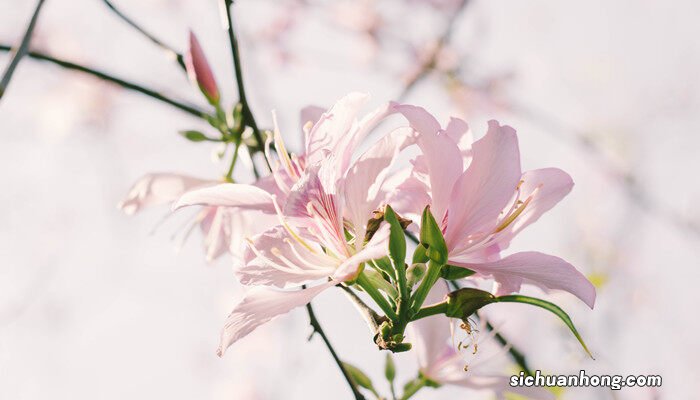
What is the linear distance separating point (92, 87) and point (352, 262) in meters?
5.60

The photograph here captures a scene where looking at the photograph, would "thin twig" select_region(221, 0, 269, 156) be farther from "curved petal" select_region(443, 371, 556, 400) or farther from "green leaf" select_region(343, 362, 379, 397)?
"curved petal" select_region(443, 371, 556, 400)

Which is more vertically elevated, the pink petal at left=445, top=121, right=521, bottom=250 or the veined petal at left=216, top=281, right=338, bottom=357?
the pink petal at left=445, top=121, right=521, bottom=250

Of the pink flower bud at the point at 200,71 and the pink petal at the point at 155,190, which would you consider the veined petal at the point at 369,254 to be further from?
the pink flower bud at the point at 200,71

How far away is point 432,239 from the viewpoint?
67cm

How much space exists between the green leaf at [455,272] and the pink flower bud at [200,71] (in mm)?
514

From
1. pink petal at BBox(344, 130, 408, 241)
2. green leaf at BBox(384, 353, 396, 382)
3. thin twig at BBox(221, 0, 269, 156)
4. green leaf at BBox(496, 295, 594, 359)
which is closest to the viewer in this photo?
green leaf at BBox(496, 295, 594, 359)

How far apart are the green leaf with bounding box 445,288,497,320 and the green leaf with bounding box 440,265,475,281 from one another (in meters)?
0.05

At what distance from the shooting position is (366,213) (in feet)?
2.39

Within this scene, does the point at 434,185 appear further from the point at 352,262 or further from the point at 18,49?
the point at 18,49

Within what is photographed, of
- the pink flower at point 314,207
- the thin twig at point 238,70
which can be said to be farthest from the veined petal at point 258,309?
the thin twig at point 238,70

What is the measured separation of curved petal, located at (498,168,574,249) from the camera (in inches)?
29.4

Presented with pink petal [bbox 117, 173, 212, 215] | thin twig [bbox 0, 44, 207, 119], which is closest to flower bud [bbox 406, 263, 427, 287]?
pink petal [bbox 117, 173, 212, 215]

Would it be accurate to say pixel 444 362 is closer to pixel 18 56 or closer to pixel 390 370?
pixel 390 370

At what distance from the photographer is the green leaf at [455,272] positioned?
725 mm
